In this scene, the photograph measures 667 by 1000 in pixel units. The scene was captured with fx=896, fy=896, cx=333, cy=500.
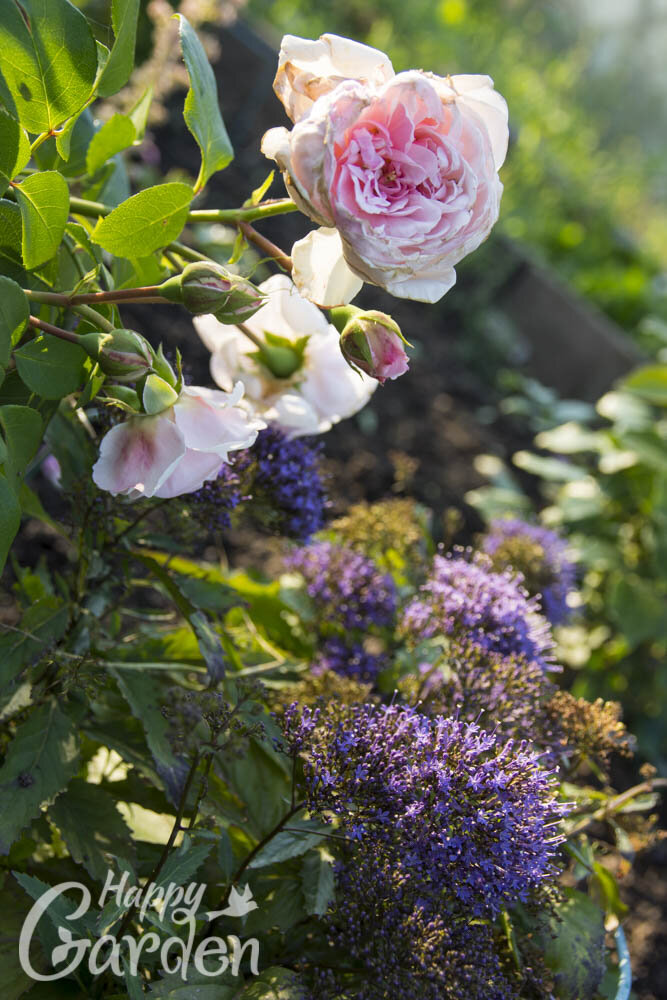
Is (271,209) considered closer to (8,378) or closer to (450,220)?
(450,220)

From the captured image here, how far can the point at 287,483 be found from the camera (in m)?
1.04

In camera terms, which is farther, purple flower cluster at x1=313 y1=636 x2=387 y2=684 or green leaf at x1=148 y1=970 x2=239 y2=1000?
purple flower cluster at x1=313 y1=636 x2=387 y2=684

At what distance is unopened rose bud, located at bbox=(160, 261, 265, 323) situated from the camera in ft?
2.32

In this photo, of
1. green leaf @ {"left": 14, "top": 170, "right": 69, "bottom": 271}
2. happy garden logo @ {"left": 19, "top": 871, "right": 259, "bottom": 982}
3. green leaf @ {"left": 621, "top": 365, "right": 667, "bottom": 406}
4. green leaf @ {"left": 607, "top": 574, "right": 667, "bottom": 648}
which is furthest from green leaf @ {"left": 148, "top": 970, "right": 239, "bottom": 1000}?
green leaf @ {"left": 621, "top": 365, "right": 667, "bottom": 406}

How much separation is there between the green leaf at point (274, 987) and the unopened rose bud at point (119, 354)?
0.55m

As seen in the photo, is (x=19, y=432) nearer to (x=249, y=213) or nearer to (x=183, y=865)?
(x=249, y=213)

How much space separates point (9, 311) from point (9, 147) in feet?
0.46

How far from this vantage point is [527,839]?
0.76 metres

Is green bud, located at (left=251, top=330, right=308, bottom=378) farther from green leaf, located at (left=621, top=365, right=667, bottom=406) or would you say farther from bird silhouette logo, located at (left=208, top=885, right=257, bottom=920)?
green leaf, located at (left=621, top=365, right=667, bottom=406)

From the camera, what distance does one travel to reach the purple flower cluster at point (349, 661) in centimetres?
112

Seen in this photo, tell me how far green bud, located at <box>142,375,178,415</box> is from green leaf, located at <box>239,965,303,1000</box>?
0.52m

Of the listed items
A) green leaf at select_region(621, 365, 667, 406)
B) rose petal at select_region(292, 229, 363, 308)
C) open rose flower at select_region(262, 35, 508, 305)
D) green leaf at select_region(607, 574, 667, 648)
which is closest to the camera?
open rose flower at select_region(262, 35, 508, 305)

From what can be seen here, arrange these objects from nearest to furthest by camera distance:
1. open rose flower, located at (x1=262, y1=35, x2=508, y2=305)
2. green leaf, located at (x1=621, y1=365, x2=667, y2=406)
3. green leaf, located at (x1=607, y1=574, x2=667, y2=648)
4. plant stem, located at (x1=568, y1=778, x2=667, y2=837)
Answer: open rose flower, located at (x1=262, y1=35, x2=508, y2=305) < plant stem, located at (x1=568, y1=778, x2=667, y2=837) < green leaf, located at (x1=607, y1=574, x2=667, y2=648) < green leaf, located at (x1=621, y1=365, x2=667, y2=406)

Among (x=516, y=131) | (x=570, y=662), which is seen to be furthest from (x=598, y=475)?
(x=516, y=131)
